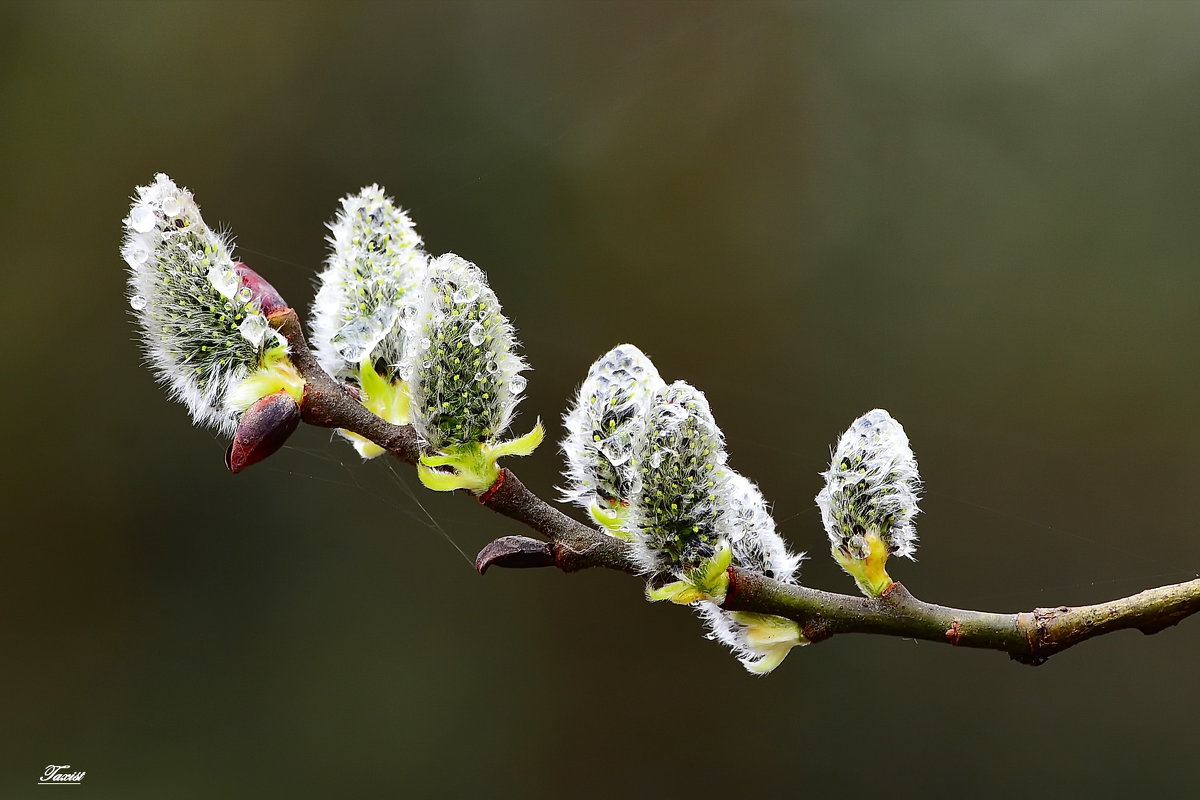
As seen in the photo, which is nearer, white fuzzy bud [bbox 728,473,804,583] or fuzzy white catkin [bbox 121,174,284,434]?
fuzzy white catkin [bbox 121,174,284,434]

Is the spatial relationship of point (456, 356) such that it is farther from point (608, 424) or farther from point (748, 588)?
point (748, 588)

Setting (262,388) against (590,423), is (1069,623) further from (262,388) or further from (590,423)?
(262,388)

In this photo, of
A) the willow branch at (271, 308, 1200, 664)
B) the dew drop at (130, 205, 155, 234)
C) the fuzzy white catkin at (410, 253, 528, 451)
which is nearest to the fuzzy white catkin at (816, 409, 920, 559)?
the willow branch at (271, 308, 1200, 664)

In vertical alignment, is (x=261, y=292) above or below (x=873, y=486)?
above

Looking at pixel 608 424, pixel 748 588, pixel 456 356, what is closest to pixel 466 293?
pixel 456 356

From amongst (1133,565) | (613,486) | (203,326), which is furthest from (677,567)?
(1133,565)

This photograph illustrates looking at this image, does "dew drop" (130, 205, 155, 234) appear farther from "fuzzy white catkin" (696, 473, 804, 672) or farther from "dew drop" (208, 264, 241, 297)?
"fuzzy white catkin" (696, 473, 804, 672)
